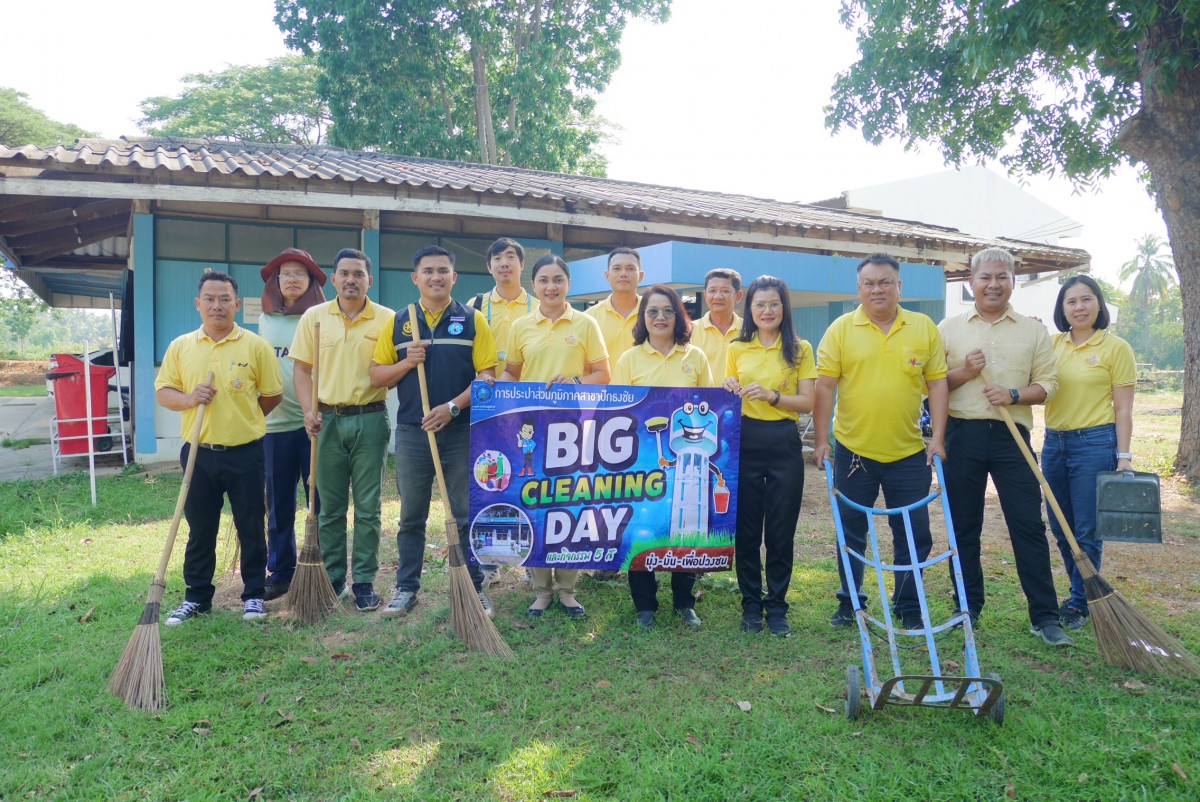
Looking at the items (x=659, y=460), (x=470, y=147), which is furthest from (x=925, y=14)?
(x=470, y=147)

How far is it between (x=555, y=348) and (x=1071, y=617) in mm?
3235

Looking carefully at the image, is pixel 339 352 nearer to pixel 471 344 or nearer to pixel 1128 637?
pixel 471 344

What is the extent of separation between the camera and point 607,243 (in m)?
11.3

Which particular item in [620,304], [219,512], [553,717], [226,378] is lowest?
[553,717]

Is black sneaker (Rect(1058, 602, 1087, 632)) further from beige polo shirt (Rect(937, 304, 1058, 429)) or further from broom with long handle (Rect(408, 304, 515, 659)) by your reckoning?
broom with long handle (Rect(408, 304, 515, 659))

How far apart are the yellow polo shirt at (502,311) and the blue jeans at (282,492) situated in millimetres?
1329

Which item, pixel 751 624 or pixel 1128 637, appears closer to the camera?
pixel 1128 637

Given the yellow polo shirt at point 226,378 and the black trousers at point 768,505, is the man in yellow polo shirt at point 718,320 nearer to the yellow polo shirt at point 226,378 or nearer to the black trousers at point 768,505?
the black trousers at point 768,505

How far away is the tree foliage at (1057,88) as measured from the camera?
22.7 ft

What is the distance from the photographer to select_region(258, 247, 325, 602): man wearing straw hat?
15.2 feet

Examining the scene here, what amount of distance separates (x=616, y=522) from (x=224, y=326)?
245cm

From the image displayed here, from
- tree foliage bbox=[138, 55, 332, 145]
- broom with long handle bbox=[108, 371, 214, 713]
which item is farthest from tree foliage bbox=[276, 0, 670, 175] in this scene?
broom with long handle bbox=[108, 371, 214, 713]

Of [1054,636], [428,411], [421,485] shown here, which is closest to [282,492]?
[421,485]

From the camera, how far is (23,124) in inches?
1027
